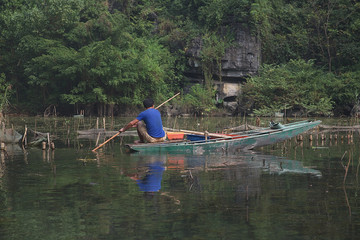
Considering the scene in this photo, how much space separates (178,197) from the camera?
7082 millimetres

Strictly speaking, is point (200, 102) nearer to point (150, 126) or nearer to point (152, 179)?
point (150, 126)

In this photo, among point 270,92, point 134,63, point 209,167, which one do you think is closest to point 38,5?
point 134,63

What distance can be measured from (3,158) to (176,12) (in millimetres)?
32491

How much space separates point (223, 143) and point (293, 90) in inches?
877

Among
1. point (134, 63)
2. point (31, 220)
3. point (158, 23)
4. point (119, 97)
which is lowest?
point (31, 220)

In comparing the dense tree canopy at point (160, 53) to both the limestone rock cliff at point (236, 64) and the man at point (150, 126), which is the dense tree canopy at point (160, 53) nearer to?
the limestone rock cliff at point (236, 64)

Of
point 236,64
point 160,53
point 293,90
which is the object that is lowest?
point 293,90

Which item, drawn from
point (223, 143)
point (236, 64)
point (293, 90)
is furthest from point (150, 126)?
point (236, 64)

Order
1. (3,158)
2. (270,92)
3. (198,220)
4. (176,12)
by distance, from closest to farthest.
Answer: (198,220)
(3,158)
(270,92)
(176,12)

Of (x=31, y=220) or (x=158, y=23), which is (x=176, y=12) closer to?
(x=158, y=23)

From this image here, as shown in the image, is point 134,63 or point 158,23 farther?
point 158,23

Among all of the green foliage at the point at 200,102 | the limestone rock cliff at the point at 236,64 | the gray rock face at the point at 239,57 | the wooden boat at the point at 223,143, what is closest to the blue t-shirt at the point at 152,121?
the wooden boat at the point at 223,143

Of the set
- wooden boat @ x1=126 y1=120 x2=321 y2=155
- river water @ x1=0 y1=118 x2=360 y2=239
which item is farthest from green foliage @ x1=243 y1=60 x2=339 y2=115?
river water @ x1=0 y1=118 x2=360 y2=239

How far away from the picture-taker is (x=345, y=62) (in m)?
37.5
